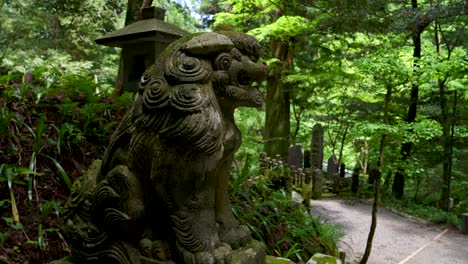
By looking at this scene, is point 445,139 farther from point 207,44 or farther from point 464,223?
point 207,44

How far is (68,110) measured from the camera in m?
4.56

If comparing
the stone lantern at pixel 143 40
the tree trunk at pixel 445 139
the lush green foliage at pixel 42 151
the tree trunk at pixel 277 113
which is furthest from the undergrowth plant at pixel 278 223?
the tree trunk at pixel 445 139

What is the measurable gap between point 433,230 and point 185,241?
32.5 feet

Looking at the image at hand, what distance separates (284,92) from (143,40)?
875cm

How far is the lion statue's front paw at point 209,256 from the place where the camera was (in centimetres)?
203

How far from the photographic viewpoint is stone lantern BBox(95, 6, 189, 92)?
190 inches

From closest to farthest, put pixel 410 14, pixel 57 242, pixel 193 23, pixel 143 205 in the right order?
pixel 143 205 → pixel 57 242 → pixel 410 14 → pixel 193 23

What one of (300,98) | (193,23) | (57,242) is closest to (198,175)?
(57,242)

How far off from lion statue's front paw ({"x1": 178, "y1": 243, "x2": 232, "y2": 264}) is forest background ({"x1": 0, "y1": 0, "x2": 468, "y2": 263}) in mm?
1898

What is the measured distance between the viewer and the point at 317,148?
14383mm

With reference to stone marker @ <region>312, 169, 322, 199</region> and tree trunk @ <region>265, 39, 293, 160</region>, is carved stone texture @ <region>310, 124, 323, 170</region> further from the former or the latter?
stone marker @ <region>312, 169, 322, 199</region>

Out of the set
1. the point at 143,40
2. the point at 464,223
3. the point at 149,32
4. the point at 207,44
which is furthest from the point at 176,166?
the point at 464,223

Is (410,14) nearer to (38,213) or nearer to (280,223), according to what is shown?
(280,223)

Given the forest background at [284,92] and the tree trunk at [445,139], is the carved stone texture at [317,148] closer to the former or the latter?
the forest background at [284,92]
